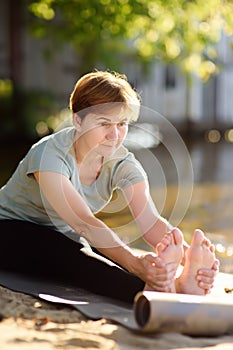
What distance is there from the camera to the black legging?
471cm

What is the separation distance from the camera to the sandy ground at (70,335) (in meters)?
3.73

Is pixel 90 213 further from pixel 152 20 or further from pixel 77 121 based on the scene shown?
pixel 152 20

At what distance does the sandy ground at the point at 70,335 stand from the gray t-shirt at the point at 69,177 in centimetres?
76

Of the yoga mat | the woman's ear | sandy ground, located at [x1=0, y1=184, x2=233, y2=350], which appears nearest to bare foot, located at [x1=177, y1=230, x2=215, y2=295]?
the yoga mat

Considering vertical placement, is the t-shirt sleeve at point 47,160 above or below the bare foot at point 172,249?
above

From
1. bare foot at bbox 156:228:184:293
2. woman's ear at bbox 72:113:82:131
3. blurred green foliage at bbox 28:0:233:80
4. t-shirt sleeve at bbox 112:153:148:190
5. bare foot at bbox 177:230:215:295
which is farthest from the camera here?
blurred green foliage at bbox 28:0:233:80

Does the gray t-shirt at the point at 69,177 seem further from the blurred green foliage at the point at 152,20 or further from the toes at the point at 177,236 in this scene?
the blurred green foliage at the point at 152,20

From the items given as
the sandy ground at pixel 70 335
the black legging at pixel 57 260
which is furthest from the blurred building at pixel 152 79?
the sandy ground at pixel 70 335

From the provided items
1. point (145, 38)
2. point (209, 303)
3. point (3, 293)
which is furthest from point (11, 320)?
point (145, 38)

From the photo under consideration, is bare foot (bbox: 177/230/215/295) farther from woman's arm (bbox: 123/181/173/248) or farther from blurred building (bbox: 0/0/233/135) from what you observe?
blurred building (bbox: 0/0/233/135)

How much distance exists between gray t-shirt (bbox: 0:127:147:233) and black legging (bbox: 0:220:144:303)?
0.26 ft

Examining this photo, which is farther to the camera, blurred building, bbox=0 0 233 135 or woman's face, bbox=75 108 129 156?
blurred building, bbox=0 0 233 135

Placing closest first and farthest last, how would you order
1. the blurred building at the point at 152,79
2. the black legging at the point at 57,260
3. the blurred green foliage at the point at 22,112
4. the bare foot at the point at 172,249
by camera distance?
the bare foot at the point at 172,249, the black legging at the point at 57,260, the blurred green foliage at the point at 22,112, the blurred building at the point at 152,79

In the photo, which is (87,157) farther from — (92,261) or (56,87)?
(56,87)
